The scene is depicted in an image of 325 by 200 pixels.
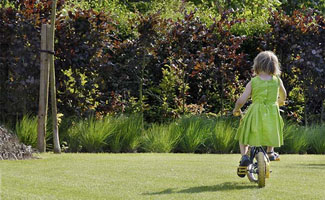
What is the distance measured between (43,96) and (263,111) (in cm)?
427

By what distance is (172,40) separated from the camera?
40.2 ft

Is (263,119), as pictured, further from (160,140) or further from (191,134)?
(191,134)

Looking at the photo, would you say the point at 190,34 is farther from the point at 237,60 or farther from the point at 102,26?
the point at 102,26

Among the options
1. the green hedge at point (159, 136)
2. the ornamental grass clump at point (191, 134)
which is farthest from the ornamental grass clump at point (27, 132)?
the ornamental grass clump at point (191, 134)

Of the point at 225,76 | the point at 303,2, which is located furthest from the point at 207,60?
the point at 303,2

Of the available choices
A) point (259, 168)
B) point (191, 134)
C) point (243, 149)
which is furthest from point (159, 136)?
point (259, 168)

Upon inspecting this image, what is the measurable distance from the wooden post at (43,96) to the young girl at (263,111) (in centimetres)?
393

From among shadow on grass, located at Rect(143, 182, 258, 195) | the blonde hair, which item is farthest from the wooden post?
the blonde hair

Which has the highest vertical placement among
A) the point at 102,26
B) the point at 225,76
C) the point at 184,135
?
the point at 102,26

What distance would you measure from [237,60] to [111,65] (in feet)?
7.77

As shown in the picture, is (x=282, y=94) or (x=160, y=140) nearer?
(x=282, y=94)

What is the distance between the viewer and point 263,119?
22.2ft

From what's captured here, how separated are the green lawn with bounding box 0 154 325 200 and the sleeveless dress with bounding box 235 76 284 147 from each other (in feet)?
1.48

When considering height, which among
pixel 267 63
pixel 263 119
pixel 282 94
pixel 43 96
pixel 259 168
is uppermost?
pixel 267 63
